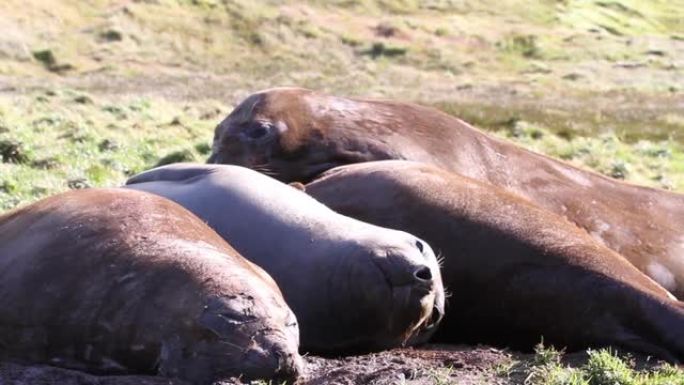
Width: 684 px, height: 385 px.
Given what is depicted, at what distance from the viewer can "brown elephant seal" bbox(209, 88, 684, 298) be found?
962cm

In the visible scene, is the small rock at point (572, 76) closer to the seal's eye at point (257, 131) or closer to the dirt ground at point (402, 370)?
the seal's eye at point (257, 131)

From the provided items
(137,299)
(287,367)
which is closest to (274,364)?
(287,367)

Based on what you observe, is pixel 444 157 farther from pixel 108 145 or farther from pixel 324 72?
pixel 324 72

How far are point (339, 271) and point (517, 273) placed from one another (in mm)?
1269

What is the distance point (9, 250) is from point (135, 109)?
1890cm

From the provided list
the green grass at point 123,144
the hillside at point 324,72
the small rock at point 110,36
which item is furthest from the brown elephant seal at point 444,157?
the small rock at point 110,36

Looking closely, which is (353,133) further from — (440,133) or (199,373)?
(199,373)

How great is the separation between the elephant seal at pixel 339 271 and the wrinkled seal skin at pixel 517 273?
0.52 meters

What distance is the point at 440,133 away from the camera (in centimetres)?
1041

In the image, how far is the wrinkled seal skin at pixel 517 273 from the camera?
284 inches

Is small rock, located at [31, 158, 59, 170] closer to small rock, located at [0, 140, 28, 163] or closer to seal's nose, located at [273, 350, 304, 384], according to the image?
small rock, located at [0, 140, 28, 163]

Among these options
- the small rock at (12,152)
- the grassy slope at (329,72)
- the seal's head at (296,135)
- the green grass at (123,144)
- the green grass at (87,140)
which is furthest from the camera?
the grassy slope at (329,72)

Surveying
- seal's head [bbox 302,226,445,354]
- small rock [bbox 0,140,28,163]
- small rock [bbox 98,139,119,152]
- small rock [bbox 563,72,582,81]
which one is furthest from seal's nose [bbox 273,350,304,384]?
small rock [bbox 563,72,582,81]

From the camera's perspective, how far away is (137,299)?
579 centimetres
